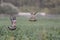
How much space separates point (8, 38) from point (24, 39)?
1.54ft

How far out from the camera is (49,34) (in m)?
6.56

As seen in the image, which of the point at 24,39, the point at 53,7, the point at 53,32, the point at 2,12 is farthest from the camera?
the point at 53,7

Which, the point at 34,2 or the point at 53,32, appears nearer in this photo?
the point at 53,32

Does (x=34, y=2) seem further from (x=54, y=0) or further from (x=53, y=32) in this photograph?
(x=53, y=32)

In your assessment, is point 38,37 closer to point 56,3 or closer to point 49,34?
point 49,34

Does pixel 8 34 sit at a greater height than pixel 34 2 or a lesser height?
greater

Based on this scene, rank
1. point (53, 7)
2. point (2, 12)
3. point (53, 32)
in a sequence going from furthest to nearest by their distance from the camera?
point (53, 7)
point (2, 12)
point (53, 32)

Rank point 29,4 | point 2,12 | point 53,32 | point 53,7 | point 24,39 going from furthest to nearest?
point 53,7, point 29,4, point 2,12, point 53,32, point 24,39

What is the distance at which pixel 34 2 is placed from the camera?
Answer: 16.9 meters

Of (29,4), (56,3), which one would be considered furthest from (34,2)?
(56,3)

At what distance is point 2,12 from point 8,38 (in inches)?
340

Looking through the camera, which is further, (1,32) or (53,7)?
(53,7)

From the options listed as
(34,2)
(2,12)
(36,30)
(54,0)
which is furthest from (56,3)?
(36,30)

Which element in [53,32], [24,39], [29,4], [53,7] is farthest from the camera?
[53,7]
